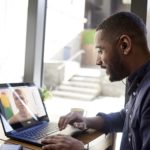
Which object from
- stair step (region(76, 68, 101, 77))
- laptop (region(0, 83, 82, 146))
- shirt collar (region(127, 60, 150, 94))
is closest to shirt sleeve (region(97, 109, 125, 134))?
laptop (region(0, 83, 82, 146))

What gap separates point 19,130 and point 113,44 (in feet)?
2.04

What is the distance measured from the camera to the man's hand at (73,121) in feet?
4.34

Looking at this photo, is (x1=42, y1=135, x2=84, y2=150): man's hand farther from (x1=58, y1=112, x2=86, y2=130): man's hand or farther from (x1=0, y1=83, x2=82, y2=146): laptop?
(x1=58, y1=112, x2=86, y2=130): man's hand

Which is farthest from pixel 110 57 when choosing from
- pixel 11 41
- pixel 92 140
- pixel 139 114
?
pixel 11 41

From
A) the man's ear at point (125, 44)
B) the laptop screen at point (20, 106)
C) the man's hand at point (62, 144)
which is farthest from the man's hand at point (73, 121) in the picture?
the man's ear at point (125, 44)

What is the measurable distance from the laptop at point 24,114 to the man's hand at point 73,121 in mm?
35

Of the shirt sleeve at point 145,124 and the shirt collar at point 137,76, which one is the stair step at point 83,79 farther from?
the shirt sleeve at point 145,124

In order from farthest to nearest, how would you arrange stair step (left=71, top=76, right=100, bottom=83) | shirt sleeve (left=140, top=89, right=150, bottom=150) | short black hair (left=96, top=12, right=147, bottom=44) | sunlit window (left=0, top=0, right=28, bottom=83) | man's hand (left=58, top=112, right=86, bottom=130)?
stair step (left=71, top=76, right=100, bottom=83) < sunlit window (left=0, top=0, right=28, bottom=83) < man's hand (left=58, top=112, right=86, bottom=130) < short black hair (left=96, top=12, right=147, bottom=44) < shirt sleeve (left=140, top=89, right=150, bottom=150)

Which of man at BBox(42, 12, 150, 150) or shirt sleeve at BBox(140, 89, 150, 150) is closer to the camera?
shirt sleeve at BBox(140, 89, 150, 150)

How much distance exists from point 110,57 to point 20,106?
58 centimetres

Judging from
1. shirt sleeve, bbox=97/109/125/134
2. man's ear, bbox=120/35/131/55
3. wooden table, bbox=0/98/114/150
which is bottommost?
wooden table, bbox=0/98/114/150

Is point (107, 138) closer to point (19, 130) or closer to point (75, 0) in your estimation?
point (19, 130)

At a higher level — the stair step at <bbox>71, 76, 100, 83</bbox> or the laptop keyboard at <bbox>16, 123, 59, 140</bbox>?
the laptop keyboard at <bbox>16, 123, 59, 140</bbox>

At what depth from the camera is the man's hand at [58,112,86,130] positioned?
4.34ft
